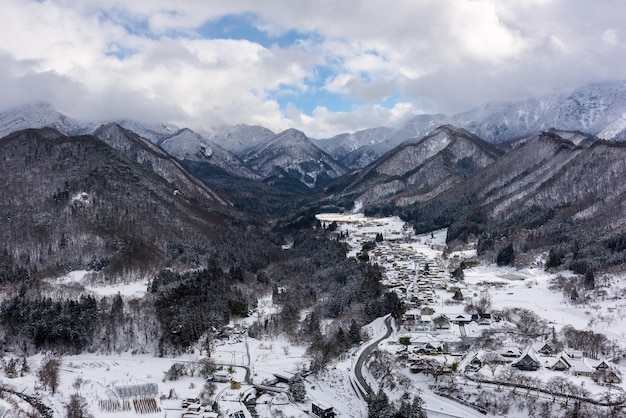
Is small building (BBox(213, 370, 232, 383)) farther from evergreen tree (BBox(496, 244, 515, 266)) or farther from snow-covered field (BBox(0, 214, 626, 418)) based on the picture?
evergreen tree (BBox(496, 244, 515, 266))

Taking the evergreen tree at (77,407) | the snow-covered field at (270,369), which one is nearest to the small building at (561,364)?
the snow-covered field at (270,369)

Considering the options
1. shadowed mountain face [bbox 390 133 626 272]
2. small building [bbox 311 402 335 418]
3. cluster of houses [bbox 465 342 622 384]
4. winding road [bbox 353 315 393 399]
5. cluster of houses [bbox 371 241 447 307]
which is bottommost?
small building [bbox 311 402 335 418]

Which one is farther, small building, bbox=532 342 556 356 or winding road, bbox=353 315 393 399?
small building, bbox=532 342 556 356

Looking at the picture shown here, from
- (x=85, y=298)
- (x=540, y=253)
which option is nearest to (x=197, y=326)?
(x=85, y=298)

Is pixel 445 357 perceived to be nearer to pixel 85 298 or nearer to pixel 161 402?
pixel 161 402

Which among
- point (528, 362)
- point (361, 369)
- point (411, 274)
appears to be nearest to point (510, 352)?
point (528, 362)

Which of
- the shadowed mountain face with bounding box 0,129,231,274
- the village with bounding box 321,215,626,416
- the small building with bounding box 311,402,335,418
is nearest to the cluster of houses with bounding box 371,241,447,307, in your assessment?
the village with bounding box 321,215,626,416

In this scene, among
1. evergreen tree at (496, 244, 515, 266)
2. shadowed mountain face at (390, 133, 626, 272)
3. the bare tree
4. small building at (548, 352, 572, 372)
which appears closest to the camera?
small building at (548, 352, 572, 372)
